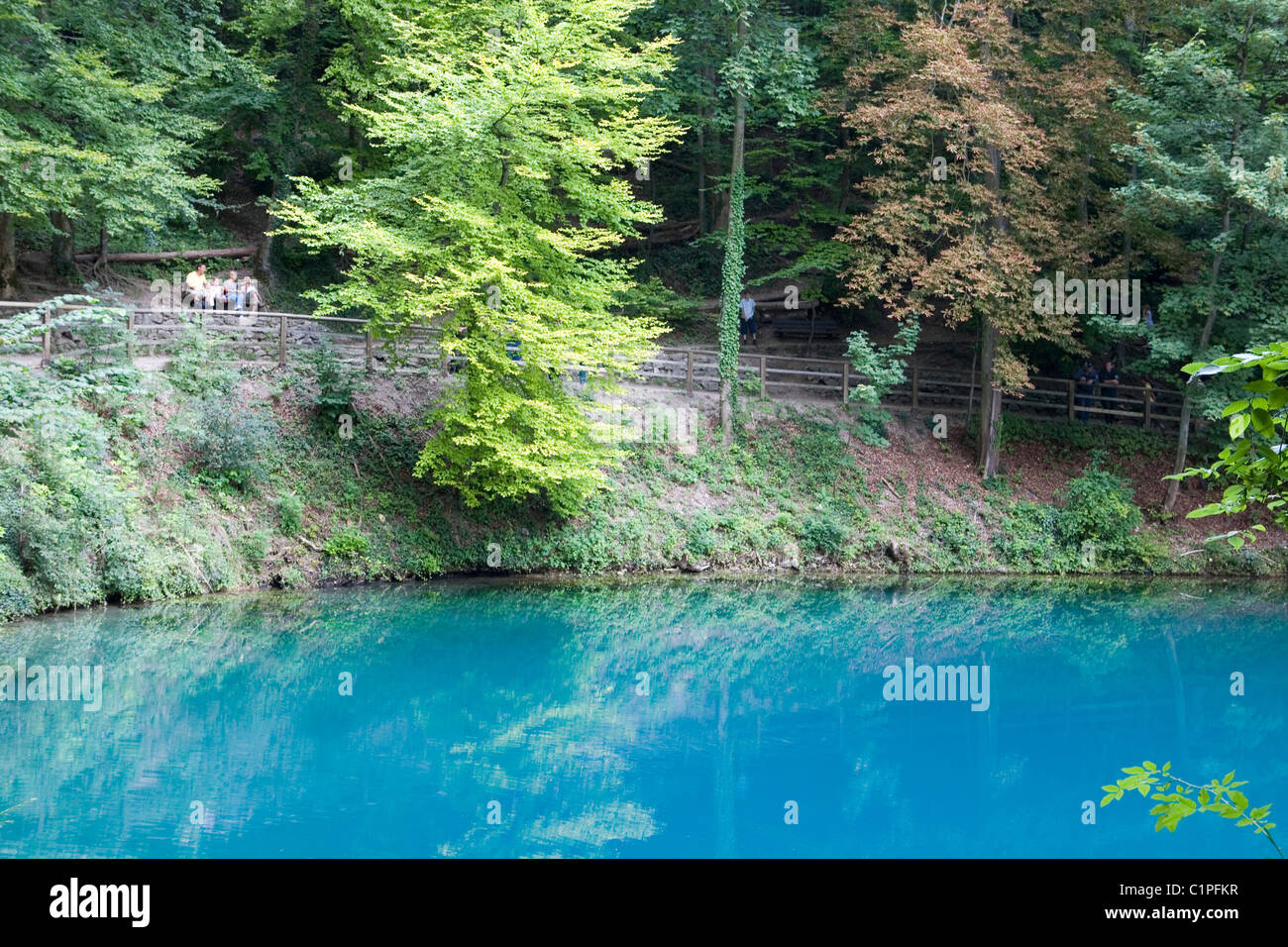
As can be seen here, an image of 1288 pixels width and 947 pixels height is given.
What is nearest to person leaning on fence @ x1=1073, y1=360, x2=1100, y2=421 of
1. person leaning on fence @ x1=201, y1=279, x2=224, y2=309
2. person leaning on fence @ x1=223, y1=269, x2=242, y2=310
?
person leaning on fence @ x1=223, y1=269, x2=242, y2=310

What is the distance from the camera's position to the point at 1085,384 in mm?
27234

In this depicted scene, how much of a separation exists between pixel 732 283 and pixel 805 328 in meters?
6.52

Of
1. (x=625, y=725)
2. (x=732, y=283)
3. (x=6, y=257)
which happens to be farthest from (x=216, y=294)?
(x=625, y=725)

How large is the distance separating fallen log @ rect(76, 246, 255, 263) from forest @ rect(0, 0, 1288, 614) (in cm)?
8

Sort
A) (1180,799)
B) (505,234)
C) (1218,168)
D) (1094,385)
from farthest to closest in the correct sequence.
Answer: (1094,385), (1218,168), (505,234), (1180,799)

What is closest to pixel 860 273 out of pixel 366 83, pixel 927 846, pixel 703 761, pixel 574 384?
pixel 574 384

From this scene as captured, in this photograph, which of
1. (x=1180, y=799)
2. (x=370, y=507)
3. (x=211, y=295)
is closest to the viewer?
(x=1180, y=799)

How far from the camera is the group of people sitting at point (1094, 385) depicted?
2697 cm

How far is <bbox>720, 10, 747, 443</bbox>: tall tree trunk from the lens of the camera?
80.0 feet

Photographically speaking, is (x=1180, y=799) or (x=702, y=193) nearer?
(x=1180, y=799)

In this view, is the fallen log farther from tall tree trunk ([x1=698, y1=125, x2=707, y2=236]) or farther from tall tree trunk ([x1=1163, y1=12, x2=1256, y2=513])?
tall tree trunk ([x1=1163, y1=12, x2=1256, y2=513])

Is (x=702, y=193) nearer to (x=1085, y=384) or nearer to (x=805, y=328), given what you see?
(x=805, y=328)

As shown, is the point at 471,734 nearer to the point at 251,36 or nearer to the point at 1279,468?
the point at 1279,468

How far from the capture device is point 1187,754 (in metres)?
12.6
